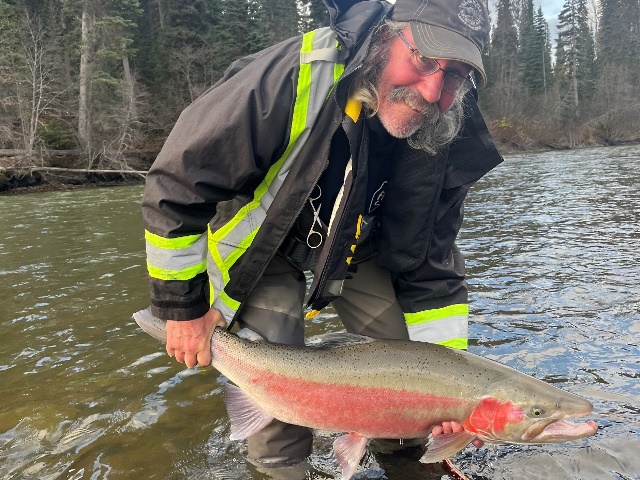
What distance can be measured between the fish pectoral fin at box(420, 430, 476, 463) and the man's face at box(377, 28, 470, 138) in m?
1.51

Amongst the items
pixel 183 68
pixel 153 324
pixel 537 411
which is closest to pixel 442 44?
pixel 537 411

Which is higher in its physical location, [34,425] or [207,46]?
[207,46]

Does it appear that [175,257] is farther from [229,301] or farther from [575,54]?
[575,54]

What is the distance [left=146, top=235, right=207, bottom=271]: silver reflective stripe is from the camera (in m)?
2.73

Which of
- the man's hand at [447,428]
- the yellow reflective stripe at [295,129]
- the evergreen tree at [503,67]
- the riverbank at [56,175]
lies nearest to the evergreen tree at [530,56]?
the evergreen tree at [503,67]

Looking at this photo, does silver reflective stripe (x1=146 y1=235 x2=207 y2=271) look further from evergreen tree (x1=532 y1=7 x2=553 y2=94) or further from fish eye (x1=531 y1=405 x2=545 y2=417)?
evergreen tree (x1=532 y1=7 x2=553 y2=94)

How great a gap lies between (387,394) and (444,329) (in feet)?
2.54

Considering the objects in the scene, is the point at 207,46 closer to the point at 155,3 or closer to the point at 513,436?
the point at 155,3

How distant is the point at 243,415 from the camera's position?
117 inches

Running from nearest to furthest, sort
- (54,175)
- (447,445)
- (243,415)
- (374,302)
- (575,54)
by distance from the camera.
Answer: (447,445) < (243,415) < (374,302) < (54,175) < (575,54)

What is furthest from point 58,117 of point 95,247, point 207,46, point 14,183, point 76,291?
point 76,291

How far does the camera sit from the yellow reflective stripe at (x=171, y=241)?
2695mm

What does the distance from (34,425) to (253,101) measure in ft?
8.73

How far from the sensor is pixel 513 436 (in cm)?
260
